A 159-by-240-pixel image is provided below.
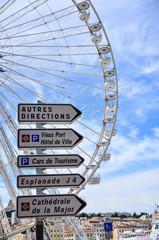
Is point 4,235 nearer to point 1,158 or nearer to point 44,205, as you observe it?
point 1,158

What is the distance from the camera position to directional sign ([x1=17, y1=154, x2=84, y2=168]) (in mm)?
7305

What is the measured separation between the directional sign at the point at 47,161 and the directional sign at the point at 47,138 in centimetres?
21

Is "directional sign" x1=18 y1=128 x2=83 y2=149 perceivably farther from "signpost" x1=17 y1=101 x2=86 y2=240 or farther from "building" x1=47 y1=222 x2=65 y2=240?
"building" x1=47 y1=222 x2=65 y2=240

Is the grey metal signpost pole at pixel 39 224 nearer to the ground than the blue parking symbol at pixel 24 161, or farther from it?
nearer to the ground

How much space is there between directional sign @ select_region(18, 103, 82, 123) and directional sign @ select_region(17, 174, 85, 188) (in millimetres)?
1143

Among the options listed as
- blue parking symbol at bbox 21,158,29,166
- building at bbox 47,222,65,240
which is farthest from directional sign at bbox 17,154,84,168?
building at bbox 47,222,65,240

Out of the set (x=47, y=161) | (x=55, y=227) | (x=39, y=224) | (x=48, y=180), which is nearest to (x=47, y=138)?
(x=47, y=161)

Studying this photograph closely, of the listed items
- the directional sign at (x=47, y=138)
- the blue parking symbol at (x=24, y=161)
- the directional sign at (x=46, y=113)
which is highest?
the directional sign at (x=46, y=113)

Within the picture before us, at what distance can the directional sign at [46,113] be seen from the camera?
24.7 ft

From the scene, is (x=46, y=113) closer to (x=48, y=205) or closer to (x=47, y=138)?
(x=47, y=138)

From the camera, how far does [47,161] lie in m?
7.38

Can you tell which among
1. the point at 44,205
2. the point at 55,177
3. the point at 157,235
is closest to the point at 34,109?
the point at 55,177

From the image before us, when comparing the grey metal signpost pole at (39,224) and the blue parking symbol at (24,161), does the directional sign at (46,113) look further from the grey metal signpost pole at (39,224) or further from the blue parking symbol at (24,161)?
the blue parking symbol at (24,161)

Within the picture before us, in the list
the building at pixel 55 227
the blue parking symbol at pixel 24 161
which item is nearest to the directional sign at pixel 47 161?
the blue parking symbol at pixel 24 161
